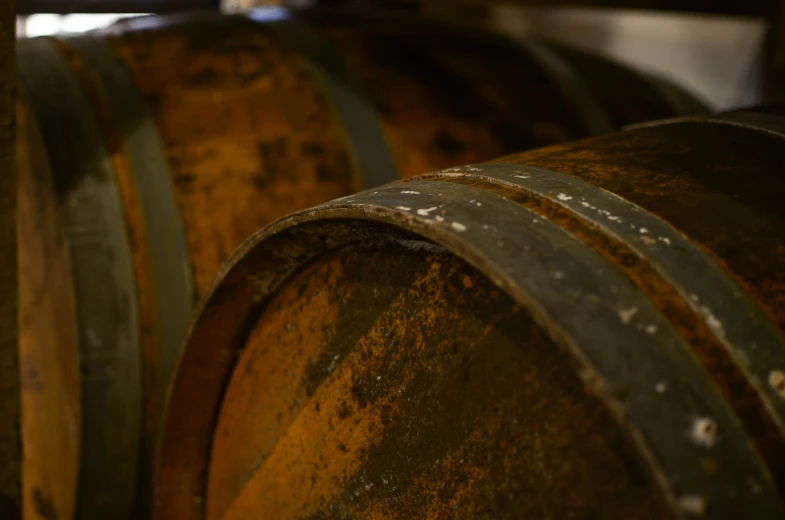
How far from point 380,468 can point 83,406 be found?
3.02 feet

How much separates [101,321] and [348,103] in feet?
2.73

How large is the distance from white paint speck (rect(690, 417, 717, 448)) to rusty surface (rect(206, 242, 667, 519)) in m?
0.06

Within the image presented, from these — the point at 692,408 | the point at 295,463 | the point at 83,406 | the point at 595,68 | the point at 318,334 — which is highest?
the point at 595,68

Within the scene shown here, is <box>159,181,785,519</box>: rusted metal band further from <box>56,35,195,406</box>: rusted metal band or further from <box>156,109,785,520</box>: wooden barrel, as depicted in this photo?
<box>56,35,195,406</box>: rusted metal band

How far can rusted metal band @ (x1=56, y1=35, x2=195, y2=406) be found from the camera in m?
1.64

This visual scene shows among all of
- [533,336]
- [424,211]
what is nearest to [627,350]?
[533,336]

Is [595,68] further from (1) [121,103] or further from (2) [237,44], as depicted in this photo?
(1) [121,103]

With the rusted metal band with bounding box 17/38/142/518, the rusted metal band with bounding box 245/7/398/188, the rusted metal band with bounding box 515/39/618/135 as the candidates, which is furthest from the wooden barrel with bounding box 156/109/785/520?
the rusted metal band with bounding box 515/39/618/135

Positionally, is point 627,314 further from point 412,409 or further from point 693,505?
point 412,409

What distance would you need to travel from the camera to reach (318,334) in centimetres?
111

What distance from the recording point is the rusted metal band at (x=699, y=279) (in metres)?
0.71

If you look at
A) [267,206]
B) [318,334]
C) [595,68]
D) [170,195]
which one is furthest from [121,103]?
[595,68]

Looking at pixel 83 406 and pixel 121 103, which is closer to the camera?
pixel 83 406

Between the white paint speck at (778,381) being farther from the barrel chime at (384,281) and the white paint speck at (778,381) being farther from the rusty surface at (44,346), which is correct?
the rusty surface at (44,346)
